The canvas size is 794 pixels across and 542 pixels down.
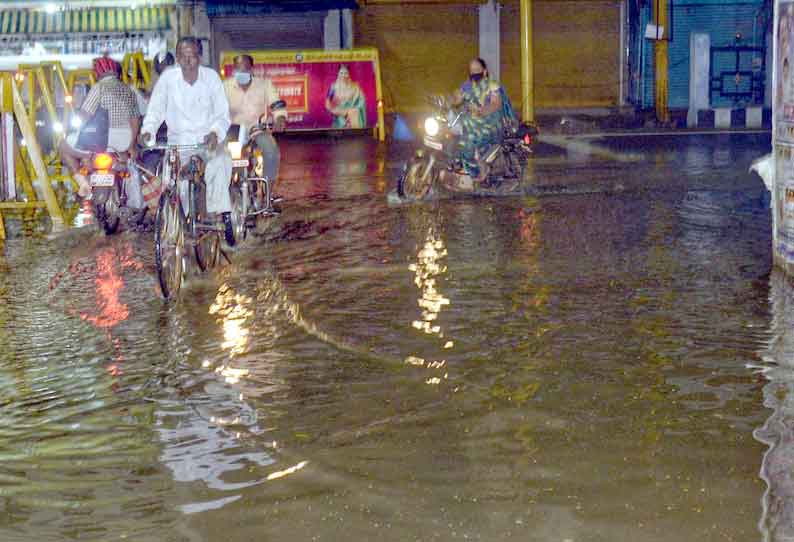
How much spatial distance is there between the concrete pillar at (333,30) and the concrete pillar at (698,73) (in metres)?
9.06

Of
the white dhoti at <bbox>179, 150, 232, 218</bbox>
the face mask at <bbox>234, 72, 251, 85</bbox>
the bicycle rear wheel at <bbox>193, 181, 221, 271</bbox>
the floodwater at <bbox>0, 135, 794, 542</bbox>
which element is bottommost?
the floodwater at <bbox>0, 135, 794, 542</bbox>

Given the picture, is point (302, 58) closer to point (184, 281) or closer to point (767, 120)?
point (767, 120)

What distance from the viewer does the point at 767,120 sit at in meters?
33.0

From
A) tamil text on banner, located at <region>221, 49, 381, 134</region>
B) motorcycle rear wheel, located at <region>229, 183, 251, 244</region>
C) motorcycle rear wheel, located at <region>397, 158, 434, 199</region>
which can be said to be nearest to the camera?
motorcycle rear wheel, located at <region>229, 183, 251, 244</region>

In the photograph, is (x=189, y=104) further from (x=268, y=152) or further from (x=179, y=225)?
(x=268, y=152)

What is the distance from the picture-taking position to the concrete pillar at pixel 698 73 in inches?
1288

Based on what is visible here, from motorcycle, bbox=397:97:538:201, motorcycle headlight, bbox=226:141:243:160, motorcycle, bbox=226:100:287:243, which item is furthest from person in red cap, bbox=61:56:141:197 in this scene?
motorcycle, bbox=397:97:538:201

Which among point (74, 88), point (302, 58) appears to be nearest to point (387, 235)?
point (74, 88)

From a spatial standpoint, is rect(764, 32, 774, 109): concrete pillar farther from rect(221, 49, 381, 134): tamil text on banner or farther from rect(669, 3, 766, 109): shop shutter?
rect(221, 49, 381, 134): tamil text on banner

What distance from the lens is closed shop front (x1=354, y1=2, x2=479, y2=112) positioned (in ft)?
116

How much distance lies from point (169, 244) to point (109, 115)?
383cm

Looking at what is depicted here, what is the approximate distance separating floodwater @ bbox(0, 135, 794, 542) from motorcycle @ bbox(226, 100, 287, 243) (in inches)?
17.1

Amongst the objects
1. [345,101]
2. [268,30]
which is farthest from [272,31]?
[345,101]

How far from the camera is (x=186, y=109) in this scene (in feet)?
33.1
